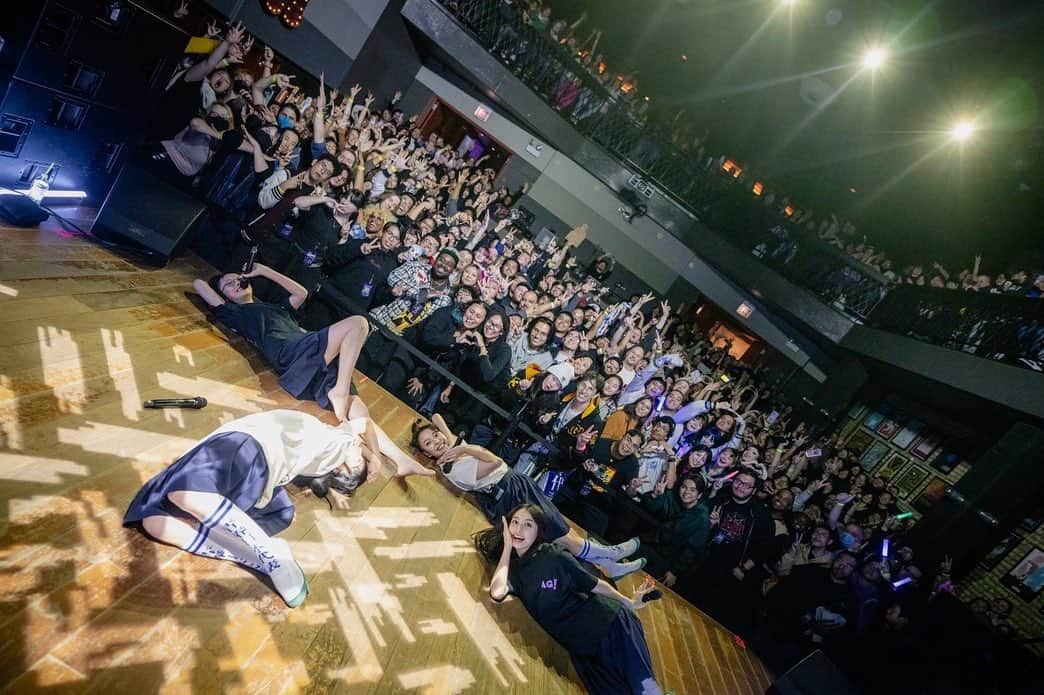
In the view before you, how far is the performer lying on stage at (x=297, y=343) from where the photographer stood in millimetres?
3412

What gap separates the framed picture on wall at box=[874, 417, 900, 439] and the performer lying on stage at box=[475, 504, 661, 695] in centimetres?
969

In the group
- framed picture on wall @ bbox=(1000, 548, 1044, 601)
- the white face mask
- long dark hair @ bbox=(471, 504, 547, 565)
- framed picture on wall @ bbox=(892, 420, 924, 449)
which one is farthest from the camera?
framed picture on wall @ bbox=(892, 420, 924, 449)

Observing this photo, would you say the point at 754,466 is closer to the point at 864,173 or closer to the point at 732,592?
the point at 732,592

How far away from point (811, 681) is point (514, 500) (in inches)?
94.6

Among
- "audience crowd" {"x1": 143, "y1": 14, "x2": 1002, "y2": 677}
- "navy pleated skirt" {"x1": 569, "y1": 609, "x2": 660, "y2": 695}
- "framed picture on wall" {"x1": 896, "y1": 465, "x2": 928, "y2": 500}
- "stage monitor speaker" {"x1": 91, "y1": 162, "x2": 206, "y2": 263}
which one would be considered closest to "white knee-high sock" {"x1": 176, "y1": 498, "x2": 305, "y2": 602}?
"navy pleated skirt" {"x1": 569, "y1": 609, "x2": 660, "y2": 695}

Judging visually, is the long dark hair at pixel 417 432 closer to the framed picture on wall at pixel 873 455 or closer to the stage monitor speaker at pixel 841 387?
the framed picture on wall at pixel 873 455

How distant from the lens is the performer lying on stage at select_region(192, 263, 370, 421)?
11.2 feet

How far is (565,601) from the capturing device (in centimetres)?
297

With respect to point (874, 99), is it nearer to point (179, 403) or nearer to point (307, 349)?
point (307, 349)

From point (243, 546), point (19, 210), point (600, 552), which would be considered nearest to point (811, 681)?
point (600, 552)

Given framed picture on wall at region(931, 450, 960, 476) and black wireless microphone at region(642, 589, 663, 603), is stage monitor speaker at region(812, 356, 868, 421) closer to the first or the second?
framed picture on wall at region(931, 450, 960, 476)

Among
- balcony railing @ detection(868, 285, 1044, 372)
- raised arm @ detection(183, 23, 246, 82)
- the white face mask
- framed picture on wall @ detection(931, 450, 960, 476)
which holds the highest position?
balcony railing @ detection(868, 285, 1044, 372)

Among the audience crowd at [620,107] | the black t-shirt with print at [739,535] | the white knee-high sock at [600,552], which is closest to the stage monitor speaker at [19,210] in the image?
the white knee-high sock at [600,552]

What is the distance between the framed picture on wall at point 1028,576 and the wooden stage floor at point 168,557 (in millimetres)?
6521
